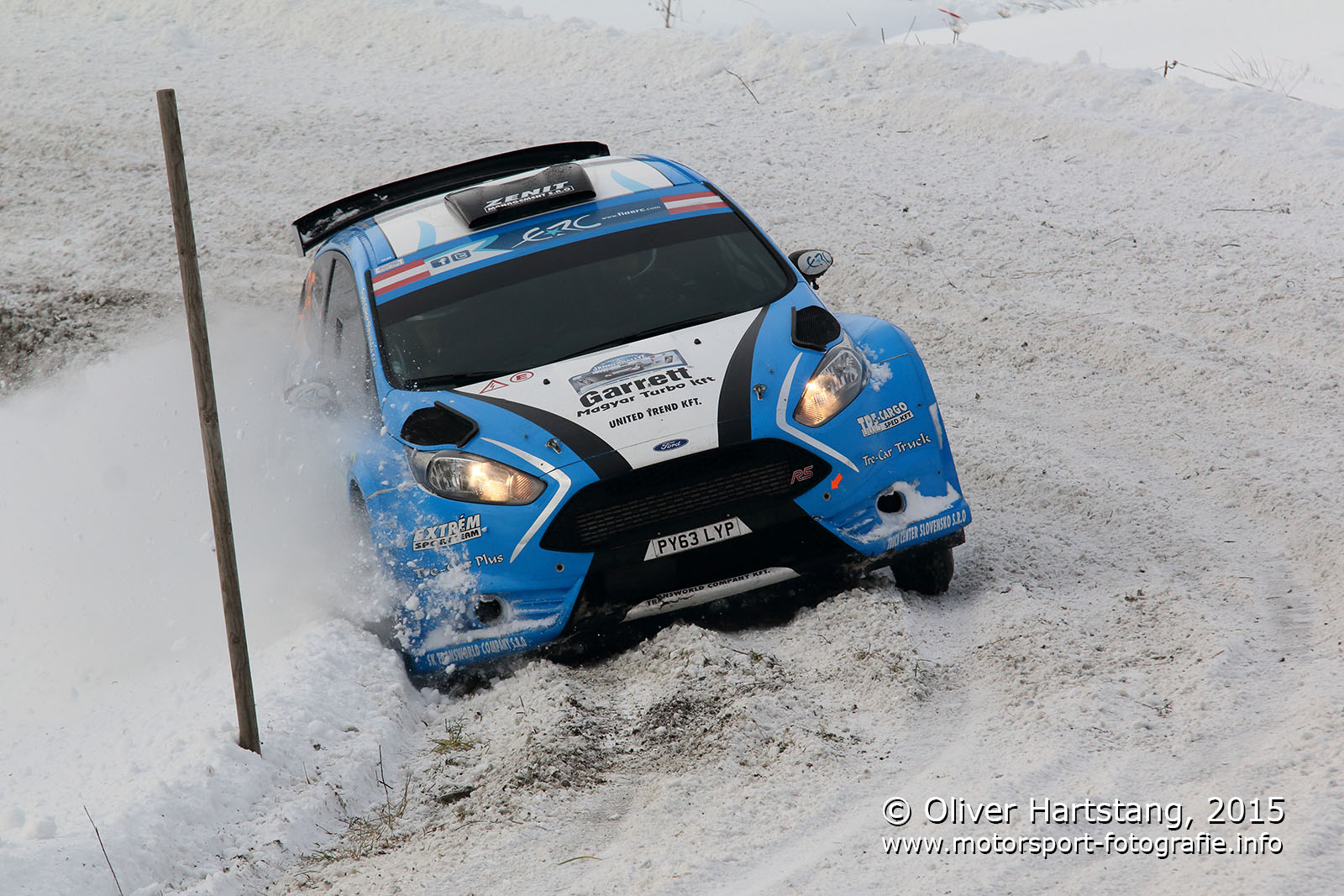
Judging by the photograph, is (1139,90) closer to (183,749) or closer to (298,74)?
(298,74)

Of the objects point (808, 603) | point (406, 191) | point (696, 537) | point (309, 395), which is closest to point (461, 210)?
point (406, 191)

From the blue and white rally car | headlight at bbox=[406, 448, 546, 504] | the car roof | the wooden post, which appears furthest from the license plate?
the car roof

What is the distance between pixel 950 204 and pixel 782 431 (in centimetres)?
555

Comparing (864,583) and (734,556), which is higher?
(734,556)

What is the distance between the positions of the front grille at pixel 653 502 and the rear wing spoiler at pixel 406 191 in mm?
2715

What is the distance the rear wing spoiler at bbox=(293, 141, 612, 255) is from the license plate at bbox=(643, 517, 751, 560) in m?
2.88

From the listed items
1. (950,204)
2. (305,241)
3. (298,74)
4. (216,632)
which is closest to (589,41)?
(298,74)

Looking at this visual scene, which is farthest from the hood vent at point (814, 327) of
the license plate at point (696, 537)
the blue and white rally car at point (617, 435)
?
the license plate at point (696, 537)

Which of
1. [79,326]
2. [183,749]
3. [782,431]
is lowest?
[79,326]

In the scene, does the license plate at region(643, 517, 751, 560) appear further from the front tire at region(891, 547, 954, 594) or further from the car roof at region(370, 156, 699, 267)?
the car roof at region(370, 156, 699, 267)

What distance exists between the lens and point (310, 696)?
451 centimetres

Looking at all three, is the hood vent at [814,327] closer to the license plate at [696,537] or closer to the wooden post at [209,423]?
the license plate at [696,537]

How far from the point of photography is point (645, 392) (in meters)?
4.90

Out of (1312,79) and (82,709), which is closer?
(82,709)
